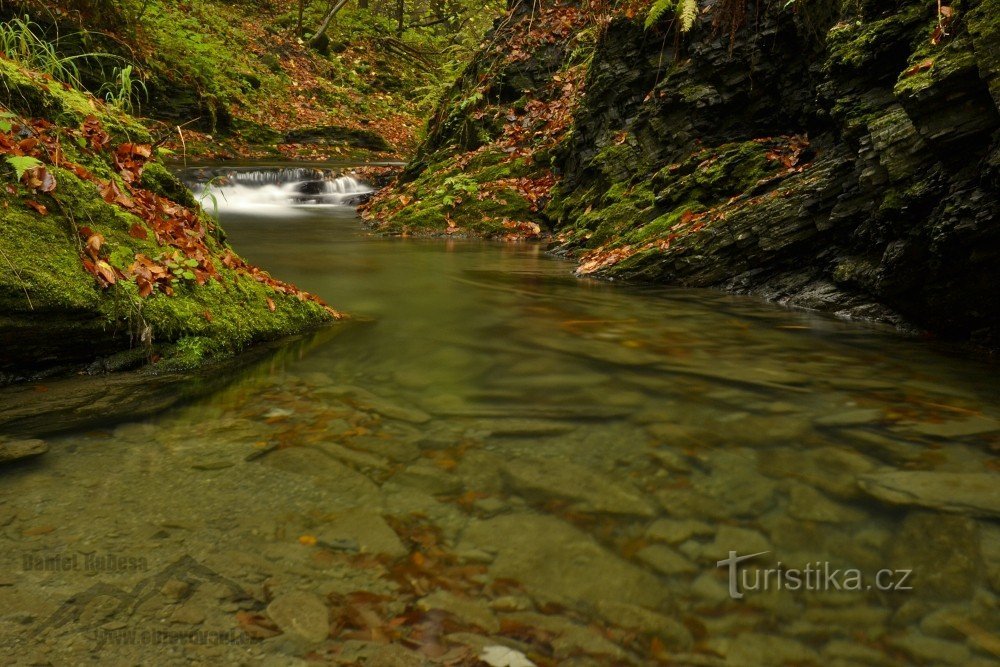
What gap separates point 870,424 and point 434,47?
3722 cm

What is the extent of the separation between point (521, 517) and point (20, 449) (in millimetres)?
1878

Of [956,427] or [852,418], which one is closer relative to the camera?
[956,427]

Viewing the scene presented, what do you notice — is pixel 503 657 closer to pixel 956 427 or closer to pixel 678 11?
pixel 956 427

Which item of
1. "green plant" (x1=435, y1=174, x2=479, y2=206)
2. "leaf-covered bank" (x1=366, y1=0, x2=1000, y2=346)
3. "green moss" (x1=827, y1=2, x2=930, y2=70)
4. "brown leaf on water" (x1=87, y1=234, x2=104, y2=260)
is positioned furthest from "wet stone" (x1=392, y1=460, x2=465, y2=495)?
"green plant" (x1=435, y1=174, x2=479, y2=206)

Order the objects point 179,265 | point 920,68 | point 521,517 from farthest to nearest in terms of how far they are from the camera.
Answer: point 920,68 → point 179,265 → point 521,517

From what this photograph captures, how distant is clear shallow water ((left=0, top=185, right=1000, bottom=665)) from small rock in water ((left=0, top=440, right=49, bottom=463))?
52 millimetres

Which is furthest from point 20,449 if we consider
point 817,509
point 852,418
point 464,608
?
point 852,418

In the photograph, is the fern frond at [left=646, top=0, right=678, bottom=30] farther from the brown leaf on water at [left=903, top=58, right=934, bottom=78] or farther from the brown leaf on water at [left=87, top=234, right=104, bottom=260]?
the brown leaf on water at [left=87, top=234, right=104, bottom=260]

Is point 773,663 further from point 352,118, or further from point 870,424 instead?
point 352,118

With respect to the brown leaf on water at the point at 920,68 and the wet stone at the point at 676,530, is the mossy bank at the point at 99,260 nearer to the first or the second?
the wet stone at the point at 676,530

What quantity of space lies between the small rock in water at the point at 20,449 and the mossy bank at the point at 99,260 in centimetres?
73

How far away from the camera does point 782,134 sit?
736cm

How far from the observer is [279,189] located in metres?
16.1

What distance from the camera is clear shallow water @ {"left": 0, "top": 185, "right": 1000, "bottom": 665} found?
4.85 ft
